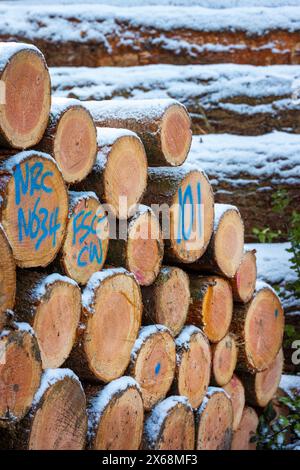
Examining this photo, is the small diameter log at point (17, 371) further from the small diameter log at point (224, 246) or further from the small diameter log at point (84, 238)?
the small diameter log at point (224, 246)

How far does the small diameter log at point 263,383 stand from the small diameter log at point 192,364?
0.51 m

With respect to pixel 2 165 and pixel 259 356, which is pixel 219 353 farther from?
pixel 2 165

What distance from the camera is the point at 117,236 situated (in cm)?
255

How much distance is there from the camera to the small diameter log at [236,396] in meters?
3.44

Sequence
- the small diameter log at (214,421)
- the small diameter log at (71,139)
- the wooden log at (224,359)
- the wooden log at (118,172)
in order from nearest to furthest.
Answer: the small diameter log at (71,139) → the wooden log at (118,172) → the small diameter log at (214,421) → the wooden log at (224,359)

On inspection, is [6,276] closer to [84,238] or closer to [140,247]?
[84,238]

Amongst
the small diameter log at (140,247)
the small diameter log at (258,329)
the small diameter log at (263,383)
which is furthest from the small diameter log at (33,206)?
Answer: the small diameter log at (263,383)

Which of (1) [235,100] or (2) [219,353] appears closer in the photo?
(2) [219,353]

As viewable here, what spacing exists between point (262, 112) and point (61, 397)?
3.60 meters

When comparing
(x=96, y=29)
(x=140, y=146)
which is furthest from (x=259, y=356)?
(x=96, y=29)

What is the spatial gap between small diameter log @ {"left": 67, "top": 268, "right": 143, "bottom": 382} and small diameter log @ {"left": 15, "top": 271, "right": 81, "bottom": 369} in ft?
0.18

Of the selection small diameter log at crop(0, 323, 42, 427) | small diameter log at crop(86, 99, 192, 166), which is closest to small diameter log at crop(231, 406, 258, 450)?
small diameter log at crop(86, 99, 192, 166)

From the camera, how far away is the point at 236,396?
347 centimetres

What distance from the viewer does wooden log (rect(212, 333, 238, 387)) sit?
3.22 metres
